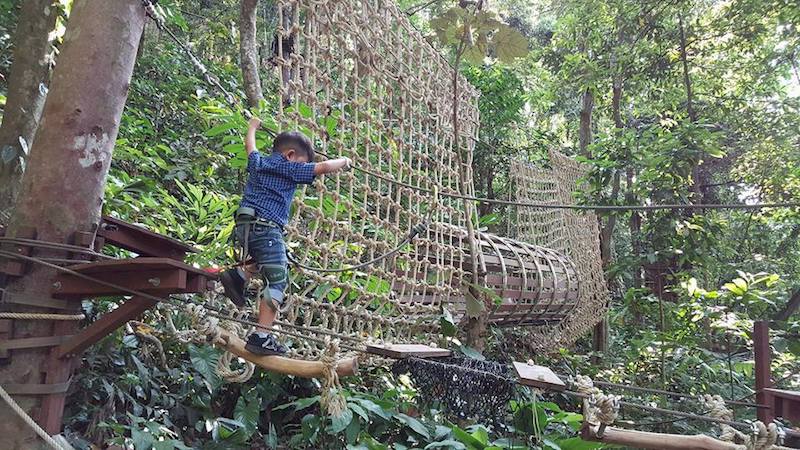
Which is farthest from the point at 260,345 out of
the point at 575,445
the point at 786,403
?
the point at 786,403

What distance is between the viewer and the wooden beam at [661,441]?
1155mm

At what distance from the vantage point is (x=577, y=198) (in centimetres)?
416

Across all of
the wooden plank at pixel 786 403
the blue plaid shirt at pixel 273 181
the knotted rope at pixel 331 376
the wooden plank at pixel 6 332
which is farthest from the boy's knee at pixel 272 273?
the wooden plank at pixel 786 403

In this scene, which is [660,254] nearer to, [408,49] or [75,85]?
[408,49]

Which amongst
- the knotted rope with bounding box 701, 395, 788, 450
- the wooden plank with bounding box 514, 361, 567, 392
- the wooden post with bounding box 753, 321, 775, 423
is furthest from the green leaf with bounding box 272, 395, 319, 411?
the wooden post with bounding box 753, 321, 775, 423

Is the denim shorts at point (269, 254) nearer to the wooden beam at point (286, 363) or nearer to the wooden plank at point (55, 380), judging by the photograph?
the wooden beam at point (286, 363)

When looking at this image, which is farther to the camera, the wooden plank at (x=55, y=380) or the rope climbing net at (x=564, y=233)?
the rope climbing net at (x=564, y=233)

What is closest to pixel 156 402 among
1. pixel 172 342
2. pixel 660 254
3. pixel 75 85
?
pixel 172 342

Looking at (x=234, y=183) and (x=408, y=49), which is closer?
(x=408, y=49)

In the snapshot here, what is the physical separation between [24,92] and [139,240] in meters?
0.84

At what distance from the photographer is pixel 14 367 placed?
1.14 meters

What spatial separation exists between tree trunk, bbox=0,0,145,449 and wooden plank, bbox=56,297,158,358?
3 cm

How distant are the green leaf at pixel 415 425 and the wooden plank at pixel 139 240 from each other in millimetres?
1333

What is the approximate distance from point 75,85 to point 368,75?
3.77 ft
